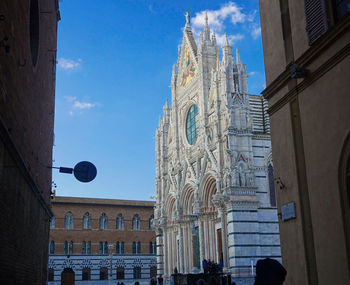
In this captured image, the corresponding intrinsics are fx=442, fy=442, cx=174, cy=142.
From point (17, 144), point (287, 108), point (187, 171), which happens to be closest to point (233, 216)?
point (187, 171)

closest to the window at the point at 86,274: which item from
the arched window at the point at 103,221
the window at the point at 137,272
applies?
the arched window at the point at 103,221

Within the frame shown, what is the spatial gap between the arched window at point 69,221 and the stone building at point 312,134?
139ft

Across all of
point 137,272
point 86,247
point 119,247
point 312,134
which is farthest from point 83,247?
point 312,134

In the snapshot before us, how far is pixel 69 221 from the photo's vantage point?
164ft

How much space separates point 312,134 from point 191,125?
89.9ft

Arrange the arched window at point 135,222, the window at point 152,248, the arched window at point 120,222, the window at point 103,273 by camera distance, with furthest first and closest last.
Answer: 1. the window at point 152,248
2. the arched window at point 135,222
3. the arched window at point 120,222
4. the window at point 103,273

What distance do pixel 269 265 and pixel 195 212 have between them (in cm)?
2872

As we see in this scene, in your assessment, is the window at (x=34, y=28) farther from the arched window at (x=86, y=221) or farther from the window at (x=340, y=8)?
the arched window at (x=86, y=221)

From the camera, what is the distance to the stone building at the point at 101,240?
49281mm

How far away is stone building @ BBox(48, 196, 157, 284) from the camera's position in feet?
162

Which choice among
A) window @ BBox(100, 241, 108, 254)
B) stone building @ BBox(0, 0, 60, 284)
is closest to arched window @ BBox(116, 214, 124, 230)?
window @ BBox(100, 241, 108, 254)

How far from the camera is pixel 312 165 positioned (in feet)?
30.6

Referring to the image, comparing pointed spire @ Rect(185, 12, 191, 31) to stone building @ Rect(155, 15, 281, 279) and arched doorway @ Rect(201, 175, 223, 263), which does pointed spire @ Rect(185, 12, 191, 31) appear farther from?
arched doorway @ Rect(201, 175, 223, 263)

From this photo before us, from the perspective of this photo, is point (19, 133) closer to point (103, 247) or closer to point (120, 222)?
point (103, 247)
